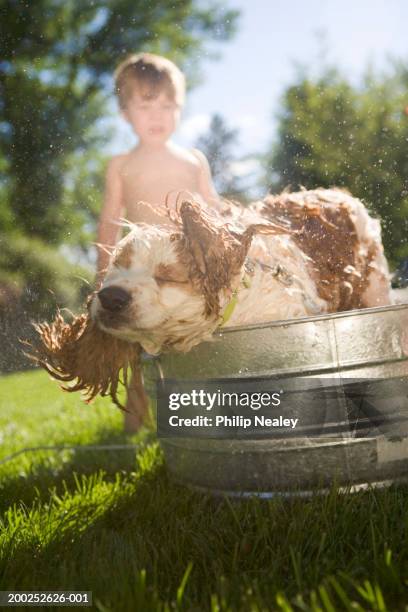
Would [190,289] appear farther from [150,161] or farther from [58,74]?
[58,74]

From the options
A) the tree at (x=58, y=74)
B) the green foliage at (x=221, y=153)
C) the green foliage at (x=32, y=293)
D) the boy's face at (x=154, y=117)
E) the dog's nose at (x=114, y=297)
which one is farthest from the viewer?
the tree at (x=58, y=74)

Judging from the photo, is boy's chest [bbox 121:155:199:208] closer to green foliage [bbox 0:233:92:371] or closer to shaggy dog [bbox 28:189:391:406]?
shaggy dog [bbox 28:189:391:406]

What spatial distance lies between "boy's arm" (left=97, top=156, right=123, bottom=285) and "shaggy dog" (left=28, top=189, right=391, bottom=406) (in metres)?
0.23

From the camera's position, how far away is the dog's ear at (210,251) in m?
1.97

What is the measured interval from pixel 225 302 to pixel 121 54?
2.07 metres

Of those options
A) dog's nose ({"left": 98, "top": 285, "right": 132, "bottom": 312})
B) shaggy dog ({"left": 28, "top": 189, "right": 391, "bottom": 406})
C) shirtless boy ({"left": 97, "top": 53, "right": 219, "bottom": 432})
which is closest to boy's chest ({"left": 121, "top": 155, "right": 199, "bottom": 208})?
shirtless boy ({"left": 97, "top": 53, "right": 219, "bottom": 432})

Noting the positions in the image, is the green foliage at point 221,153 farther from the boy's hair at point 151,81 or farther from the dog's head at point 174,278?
the dog's head at point 174,278

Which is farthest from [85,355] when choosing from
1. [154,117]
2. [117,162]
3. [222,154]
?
[222,154]

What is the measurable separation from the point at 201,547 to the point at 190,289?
0.74 meters

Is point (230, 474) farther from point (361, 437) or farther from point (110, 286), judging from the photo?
point (110, 286)

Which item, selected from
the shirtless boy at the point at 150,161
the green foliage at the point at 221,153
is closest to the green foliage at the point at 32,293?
the shirtless boy at the point at 150,161

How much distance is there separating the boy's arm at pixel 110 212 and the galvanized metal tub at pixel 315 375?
448 millimetres

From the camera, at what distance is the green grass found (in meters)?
1.41

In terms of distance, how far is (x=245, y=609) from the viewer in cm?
134
